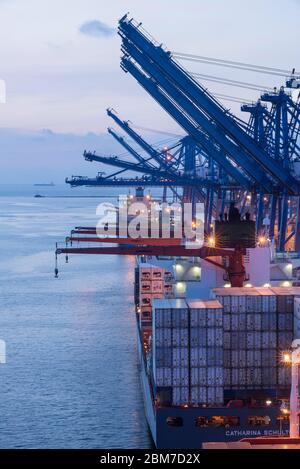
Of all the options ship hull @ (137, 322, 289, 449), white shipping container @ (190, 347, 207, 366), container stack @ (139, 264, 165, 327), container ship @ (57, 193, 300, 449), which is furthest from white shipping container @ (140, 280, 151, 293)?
white shipping container @ (190, 347, 207, 366)

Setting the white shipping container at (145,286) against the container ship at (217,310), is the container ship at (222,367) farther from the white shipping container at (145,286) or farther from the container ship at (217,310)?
the white shipping container at (145,286)

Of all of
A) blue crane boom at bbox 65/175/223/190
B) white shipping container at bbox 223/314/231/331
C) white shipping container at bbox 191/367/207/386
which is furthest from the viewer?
blue crane boom at bbox 65/175/223/190

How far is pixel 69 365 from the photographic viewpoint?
2745 cm

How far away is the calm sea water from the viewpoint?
20609 millimetres

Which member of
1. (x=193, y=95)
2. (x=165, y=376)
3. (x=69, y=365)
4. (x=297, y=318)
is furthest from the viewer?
(x=193, y=95)

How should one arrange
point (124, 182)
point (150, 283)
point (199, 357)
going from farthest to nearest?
point (124, 182) < point (150, 283) < point (199, 357)

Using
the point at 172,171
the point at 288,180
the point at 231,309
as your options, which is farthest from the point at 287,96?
the point at 172,171

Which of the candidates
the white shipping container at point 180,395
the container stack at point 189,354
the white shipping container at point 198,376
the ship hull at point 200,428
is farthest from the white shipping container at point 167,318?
the ship hull at point 200,428

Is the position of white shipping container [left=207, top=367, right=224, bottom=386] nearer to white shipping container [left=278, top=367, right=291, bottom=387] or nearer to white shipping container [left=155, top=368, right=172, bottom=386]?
white shipping container [left=155, top=368, right=172, bottom=386]

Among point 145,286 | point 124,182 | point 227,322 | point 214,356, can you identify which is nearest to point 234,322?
point 227,322

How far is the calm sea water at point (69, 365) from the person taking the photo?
20609 millimetres

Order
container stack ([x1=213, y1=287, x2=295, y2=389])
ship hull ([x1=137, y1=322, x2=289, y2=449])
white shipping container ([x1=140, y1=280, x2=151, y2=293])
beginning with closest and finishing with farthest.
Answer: ship hull ([x1=137, y1=322, x2=289, y2=449]) < container stack ([x1=213, y1=287, x2=295, y2=389]) < white shipping container ([x1=140, y1=280, x2=151, y2=293])

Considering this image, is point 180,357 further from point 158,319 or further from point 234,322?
point 234,322

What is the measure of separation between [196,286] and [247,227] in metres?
2.49
